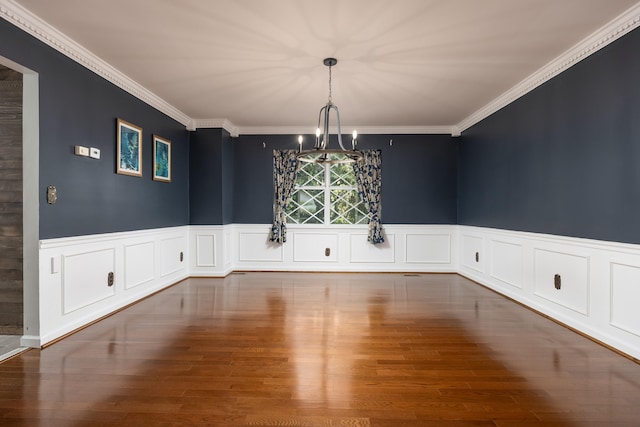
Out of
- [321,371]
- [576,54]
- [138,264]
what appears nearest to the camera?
[321,371]

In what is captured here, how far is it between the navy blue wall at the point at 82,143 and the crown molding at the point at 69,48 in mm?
53

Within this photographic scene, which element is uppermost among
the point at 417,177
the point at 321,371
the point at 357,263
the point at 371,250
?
the point at 417,177

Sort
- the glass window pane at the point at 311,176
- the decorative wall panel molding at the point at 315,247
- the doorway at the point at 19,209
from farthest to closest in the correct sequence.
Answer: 1. the glass window pane at the point at 311,176
2. the decorative wall panel molding at the point at 315,247
3. the doorway at the point at 19,209

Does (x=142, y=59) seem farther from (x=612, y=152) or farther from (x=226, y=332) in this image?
(x=612, y=152)

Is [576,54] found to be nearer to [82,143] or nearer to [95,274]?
A: [82,143]

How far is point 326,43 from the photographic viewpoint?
3.17m

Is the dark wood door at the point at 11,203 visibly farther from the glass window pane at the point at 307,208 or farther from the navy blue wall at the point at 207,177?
the glass window pane at the point at 307,208

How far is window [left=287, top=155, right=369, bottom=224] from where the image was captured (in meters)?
6.50

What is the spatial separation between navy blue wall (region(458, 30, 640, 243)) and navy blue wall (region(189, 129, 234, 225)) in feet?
13.5

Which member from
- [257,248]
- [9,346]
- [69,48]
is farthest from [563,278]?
[69,48]

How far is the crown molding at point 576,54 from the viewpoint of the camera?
8.97 ft

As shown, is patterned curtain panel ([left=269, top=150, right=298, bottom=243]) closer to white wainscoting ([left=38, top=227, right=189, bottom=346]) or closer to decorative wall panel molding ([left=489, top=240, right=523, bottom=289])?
white wainscoting ([left=38, top=227, right=189, bottom=346])

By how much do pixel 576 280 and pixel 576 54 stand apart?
2078 mm

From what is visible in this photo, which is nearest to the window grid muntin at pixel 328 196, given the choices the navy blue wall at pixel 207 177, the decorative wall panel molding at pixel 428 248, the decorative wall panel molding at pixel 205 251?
the decorative wall panel molding at pixel 428 248
